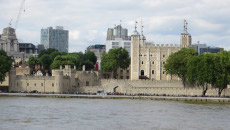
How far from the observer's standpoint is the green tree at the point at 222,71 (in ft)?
320

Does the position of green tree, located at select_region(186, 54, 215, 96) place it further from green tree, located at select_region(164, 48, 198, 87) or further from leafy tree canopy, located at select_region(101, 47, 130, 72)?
leafy tree canopy, located at select_region(101, 47, 130, 72)

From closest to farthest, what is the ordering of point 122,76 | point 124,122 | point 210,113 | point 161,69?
point 124,122 → point 210,113 → point 161,69 → point 122,76

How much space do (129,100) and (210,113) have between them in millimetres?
24344

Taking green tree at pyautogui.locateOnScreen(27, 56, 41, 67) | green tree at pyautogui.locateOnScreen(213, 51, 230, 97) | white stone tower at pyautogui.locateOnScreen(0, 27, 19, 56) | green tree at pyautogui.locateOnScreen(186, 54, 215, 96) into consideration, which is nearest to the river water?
green tree at pyautogui.locateOnScreen(186, 54, 215, 96)

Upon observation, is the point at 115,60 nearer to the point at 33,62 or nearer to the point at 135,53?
the point at 135,53

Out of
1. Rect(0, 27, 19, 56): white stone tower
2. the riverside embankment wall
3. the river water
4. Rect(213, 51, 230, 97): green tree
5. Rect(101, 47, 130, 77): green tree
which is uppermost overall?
Rect(0, 27, 19, 56): white stone tower

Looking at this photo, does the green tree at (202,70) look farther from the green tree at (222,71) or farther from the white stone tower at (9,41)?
the white stone tower at (9,41)

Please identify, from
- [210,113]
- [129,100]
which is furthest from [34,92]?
[210,113]

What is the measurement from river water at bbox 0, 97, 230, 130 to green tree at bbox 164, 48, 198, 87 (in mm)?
18074

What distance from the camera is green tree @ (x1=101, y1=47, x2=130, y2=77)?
415ft

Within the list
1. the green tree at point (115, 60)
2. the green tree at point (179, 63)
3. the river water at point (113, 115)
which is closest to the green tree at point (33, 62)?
the green tree at point (115, 60)

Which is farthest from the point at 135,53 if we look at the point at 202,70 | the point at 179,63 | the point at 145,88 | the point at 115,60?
the point at 202,70

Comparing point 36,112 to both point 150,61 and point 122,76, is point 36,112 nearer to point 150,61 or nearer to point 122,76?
point 150,61

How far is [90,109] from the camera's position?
7938 cm
